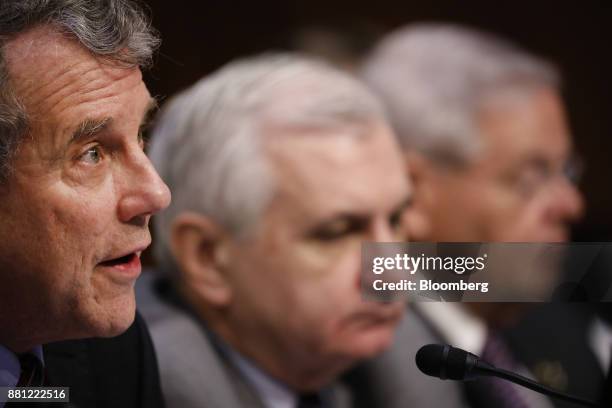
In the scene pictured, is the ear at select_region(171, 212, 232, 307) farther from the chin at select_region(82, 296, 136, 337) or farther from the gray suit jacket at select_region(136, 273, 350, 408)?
the chin at select_region(82, 296, 136, 337)

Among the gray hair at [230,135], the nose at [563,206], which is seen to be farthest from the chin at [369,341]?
the nose at [563,206]

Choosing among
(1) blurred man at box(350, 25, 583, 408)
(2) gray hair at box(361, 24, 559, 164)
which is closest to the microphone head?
(1) blurred man at box(350, 25, 583, 408)

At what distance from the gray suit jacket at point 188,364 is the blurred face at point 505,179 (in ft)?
2.69

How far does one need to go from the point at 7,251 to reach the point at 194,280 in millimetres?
455

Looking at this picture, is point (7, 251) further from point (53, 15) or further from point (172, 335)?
point (172, 335)

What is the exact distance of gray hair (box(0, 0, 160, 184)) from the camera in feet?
2.84

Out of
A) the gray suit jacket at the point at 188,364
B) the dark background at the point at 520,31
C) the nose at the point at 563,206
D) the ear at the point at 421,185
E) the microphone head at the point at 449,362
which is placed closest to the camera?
the microphone head at the point at 449,362

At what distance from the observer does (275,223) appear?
135 cm

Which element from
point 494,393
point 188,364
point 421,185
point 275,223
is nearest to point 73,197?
point 188,364

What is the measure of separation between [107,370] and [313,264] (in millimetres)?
411

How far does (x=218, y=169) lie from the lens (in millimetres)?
1317

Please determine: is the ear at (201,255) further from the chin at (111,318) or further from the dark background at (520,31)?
the dark background at (520,31)

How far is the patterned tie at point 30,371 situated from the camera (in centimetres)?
97

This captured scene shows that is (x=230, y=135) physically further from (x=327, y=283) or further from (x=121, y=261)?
(x=121, y=261)
